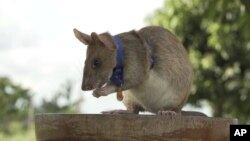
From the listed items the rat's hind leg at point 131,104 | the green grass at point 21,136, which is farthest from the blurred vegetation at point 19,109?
the rat's hind leg at point 131,104

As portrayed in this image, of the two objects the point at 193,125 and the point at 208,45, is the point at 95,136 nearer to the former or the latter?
the point at 193,125

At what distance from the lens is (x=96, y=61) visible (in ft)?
11.6

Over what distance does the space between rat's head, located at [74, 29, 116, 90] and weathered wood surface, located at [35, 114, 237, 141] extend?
394 millimetres

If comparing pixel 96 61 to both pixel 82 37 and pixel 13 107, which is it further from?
pixel 13 107

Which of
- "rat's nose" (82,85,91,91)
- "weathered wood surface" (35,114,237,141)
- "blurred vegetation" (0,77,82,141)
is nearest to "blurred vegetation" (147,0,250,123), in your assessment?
"blurred vegetation" (0,77,82,141)

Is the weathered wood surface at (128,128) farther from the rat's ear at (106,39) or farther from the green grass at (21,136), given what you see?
the green grass at (21,136)

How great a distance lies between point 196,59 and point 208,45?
64cm

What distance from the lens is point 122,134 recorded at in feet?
9.86

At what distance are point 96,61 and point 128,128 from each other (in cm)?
63

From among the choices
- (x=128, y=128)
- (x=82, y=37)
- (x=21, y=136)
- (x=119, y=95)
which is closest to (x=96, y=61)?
(x=82, y=37)

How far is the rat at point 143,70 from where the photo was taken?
11.5ft

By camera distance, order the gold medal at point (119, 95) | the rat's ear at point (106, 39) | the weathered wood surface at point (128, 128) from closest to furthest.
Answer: the weathered wood surface at point (128, 128)
the rat's ear at point (106, 39)
the gold medal at point (119, 95)

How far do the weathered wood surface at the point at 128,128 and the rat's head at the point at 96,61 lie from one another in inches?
15.5

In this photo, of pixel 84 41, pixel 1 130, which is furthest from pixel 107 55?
pixel 1 130
